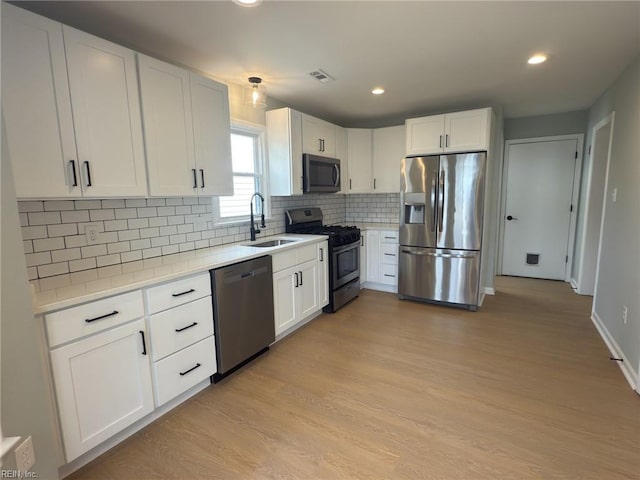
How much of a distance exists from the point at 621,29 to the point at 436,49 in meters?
1.17

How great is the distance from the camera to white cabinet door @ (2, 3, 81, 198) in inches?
59.2

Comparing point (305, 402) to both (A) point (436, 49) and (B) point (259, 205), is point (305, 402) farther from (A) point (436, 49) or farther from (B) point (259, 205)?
(A) point (436, 49)

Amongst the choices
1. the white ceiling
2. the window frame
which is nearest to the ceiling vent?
the white ceiling

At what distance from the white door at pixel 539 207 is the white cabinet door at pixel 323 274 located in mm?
3261

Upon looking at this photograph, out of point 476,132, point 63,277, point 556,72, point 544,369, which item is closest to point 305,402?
point 63,277

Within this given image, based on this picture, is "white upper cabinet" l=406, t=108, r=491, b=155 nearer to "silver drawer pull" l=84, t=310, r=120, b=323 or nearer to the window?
the window

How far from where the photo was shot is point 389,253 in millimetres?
4301

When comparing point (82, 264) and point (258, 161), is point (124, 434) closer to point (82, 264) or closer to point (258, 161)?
point (82, 264)

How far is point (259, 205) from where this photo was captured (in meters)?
3.46

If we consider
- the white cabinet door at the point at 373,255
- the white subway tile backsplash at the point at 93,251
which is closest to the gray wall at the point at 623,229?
the white cabinet door at the point at 373,255

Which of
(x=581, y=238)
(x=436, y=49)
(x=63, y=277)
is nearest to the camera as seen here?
(x=63, y=277)

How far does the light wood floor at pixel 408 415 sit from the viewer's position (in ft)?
5.37

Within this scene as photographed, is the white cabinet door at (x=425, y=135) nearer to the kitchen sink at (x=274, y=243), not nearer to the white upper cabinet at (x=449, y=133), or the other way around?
the white upper cabinet at (x=449, y=133)

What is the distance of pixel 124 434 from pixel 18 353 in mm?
908
